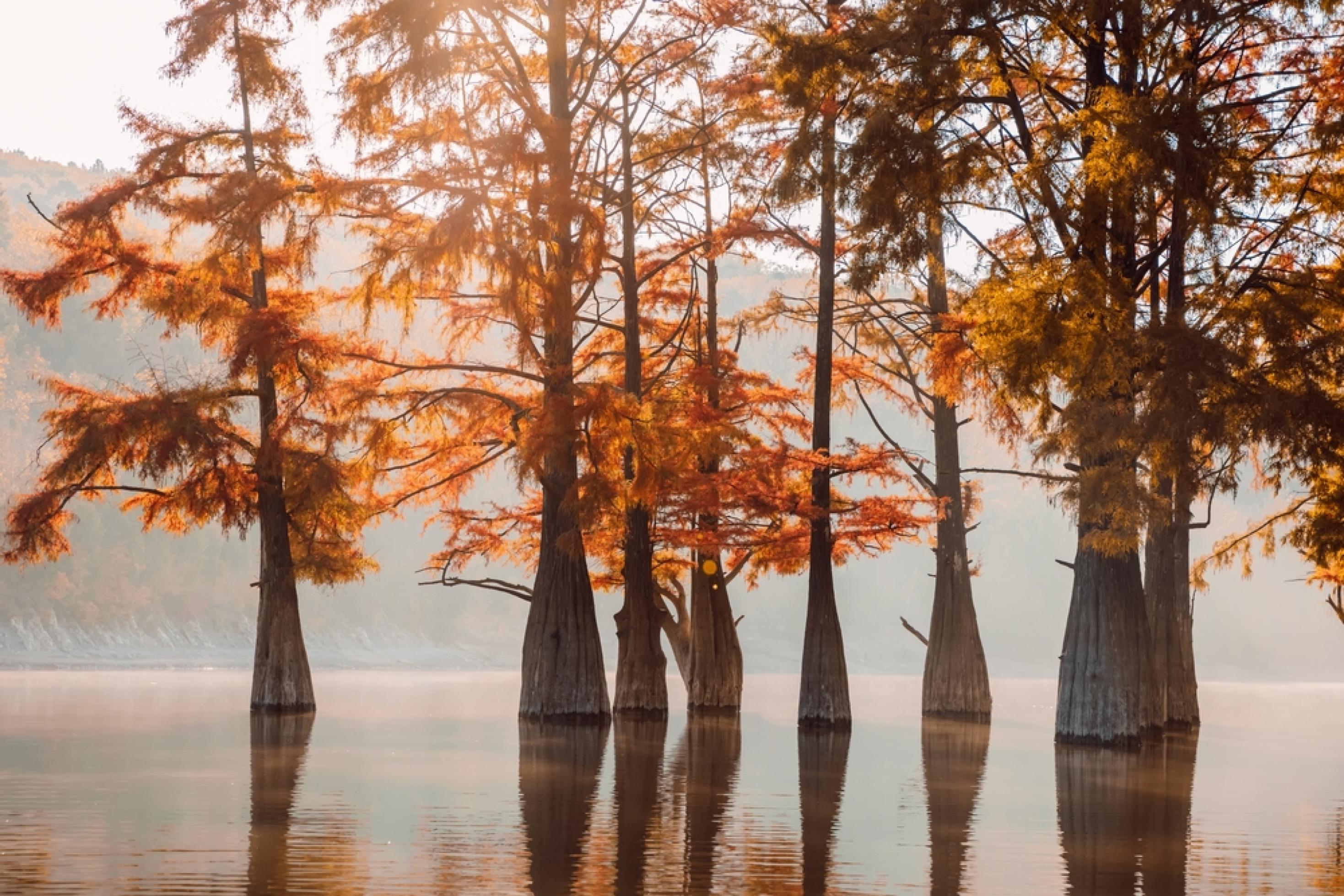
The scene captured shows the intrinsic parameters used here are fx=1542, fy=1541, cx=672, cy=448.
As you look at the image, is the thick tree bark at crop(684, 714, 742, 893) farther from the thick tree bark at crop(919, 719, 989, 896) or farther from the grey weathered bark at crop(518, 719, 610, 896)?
the thick tree bark at crop(919, 719, 989, 896)

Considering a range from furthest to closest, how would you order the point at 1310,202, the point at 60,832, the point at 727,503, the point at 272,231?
the point at 272,231
the point at 727,503
the point at 1310,202
the point at 60,832

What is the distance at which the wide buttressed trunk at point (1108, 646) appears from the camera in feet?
64.4

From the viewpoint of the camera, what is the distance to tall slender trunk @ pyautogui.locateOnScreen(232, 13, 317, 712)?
24.9 metres

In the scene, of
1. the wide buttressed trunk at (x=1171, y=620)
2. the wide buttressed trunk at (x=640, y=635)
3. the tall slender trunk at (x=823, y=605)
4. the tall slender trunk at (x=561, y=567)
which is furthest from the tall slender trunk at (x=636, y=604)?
the wide buttressed trunk at (x=1171, y=620)

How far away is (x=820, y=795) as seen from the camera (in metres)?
14.9

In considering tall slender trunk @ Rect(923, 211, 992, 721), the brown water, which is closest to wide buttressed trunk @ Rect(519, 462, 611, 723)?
the brown water

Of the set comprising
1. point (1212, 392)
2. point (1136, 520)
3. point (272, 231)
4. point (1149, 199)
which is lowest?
point (1136, 520)

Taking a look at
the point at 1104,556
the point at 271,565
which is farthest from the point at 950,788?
the point at 271,565

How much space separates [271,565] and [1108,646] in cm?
1357

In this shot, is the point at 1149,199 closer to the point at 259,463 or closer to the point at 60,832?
the point at 60,832

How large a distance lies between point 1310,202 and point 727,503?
9656 millimetres

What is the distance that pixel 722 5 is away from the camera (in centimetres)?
2572

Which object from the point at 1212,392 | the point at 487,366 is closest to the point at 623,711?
the point at 487,366

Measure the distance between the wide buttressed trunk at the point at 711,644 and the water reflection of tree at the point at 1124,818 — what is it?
8901 mm
